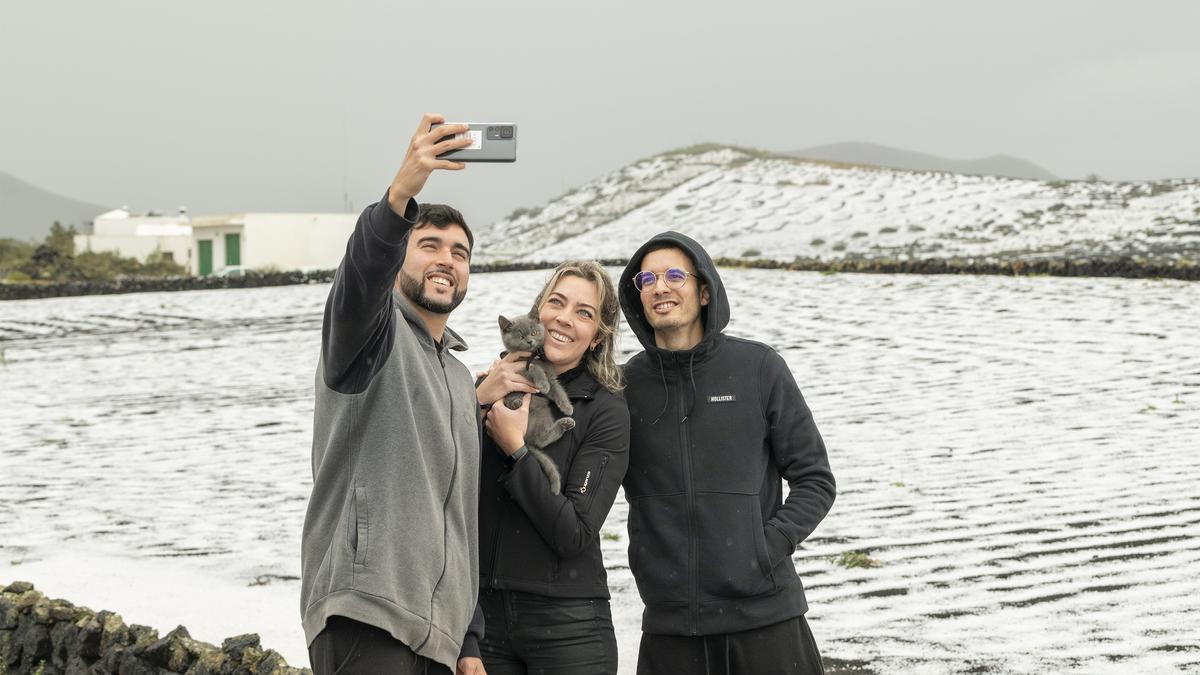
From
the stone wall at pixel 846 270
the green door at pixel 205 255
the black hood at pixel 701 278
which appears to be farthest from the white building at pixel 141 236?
the black hood at pixel 701 278

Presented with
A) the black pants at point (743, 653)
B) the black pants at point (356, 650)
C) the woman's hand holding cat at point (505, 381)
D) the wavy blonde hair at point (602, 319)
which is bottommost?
the black pants at point (743, 653)

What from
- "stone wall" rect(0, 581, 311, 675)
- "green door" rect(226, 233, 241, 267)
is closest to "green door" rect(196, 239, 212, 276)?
"green door" rect(226, 233, 241, 267)

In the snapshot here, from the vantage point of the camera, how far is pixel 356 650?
2.79 meters

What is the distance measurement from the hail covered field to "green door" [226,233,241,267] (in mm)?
34584

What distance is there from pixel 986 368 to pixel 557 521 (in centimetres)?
1121

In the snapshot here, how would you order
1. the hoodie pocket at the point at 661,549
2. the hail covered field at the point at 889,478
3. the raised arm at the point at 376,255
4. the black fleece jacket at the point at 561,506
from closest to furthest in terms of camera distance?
the raised arm at the point at 376,255, the black fleece jacket at the point at 561,506, the hoodie pocket at the point at 661,549, the hail covered field at the point at 889,478

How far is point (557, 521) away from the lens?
316 centimetres

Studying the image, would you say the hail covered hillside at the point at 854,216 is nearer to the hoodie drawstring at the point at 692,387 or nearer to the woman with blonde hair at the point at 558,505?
the hoodie drawstring at the point at 692,387

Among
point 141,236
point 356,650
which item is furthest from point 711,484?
point 141,236

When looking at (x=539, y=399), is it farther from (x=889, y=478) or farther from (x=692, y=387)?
(x=889, y=478)

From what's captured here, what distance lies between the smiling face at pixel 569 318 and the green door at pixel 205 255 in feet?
182

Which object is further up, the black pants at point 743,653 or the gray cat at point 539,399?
the gray cat at point 539,399

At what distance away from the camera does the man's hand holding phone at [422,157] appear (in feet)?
8.68

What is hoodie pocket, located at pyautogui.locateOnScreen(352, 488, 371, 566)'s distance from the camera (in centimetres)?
280
